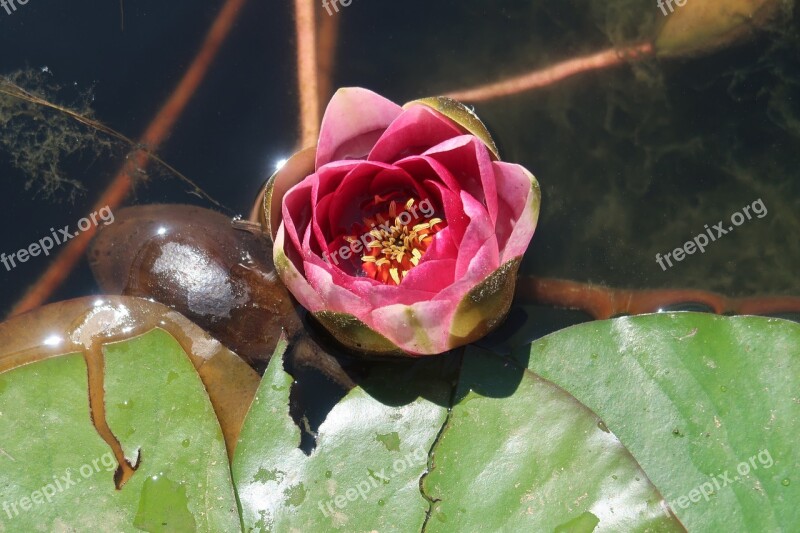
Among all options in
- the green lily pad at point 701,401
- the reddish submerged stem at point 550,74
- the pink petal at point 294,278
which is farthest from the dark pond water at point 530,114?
the pink petal at point 294,278

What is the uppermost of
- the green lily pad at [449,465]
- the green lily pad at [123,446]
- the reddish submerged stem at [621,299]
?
the green lily pad at [123,446]

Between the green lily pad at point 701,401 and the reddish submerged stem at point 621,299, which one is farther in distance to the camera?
the reddish submerged stem at point 621,299

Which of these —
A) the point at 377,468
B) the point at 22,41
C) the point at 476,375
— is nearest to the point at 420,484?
the point at 377,468

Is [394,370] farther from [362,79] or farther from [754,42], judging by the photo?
[754,42]

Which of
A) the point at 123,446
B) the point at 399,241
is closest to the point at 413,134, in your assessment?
the point at 399,241

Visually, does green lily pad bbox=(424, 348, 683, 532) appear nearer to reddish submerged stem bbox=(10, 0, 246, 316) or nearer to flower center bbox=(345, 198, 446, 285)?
flower center bbox=(345, 198, 446, 285)

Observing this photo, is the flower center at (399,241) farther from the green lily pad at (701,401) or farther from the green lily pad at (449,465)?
the green lily pad at (701,401)

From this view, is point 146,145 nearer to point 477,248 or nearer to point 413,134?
point 413,134
